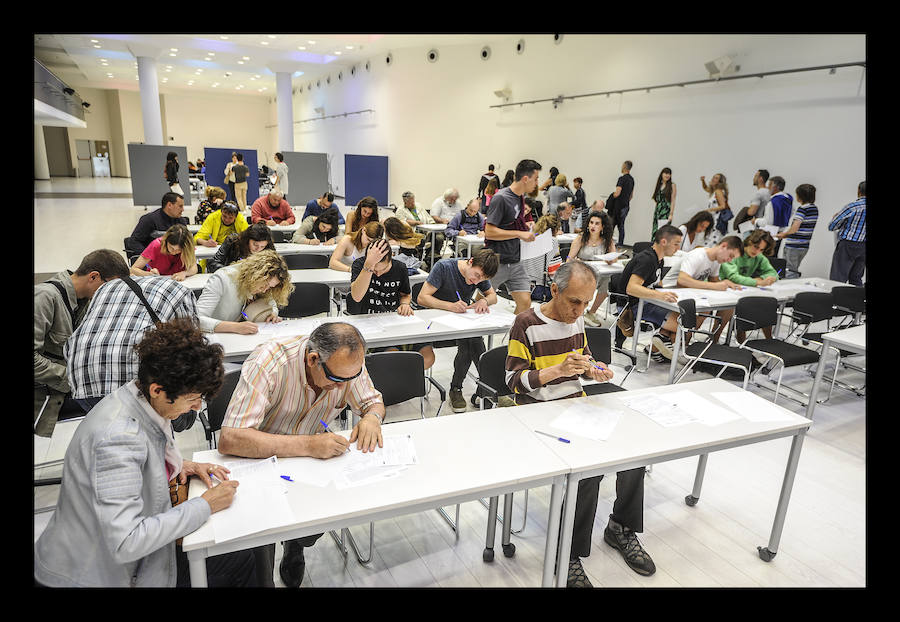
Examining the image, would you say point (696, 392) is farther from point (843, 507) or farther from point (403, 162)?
point (403, 162)

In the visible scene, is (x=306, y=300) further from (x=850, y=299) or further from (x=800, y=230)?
(x=800, y=230)

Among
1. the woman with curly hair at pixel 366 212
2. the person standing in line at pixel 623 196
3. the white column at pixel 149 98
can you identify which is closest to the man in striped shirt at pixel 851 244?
the person standing in line at pixel 623 196

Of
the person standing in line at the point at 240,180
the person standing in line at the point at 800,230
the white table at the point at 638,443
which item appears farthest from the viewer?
the person standing in line at the point at 240,180

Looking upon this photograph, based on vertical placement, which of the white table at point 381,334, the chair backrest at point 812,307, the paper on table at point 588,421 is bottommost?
the paper on table at point 588,421

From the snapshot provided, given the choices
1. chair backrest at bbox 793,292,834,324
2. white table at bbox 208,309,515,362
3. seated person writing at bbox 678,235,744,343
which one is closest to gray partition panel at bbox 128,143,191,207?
white table at bbox 208,309,515,362

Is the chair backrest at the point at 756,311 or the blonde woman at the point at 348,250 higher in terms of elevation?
the blonde woman at the point at 348,250

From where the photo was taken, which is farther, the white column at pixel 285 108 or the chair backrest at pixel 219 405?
the white column at pixel 285 108

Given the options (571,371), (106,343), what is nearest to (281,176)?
(106,343)

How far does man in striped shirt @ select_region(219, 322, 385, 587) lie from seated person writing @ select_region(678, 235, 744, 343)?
372 cm

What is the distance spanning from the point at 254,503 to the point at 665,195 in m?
8.97

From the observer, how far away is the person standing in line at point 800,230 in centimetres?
693

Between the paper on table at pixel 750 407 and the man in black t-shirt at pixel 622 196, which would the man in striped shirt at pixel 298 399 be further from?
the man in black t-shirt at pixel 622 196

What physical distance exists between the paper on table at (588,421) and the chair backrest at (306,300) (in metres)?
2.52

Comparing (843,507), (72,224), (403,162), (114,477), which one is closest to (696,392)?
(843,507)
